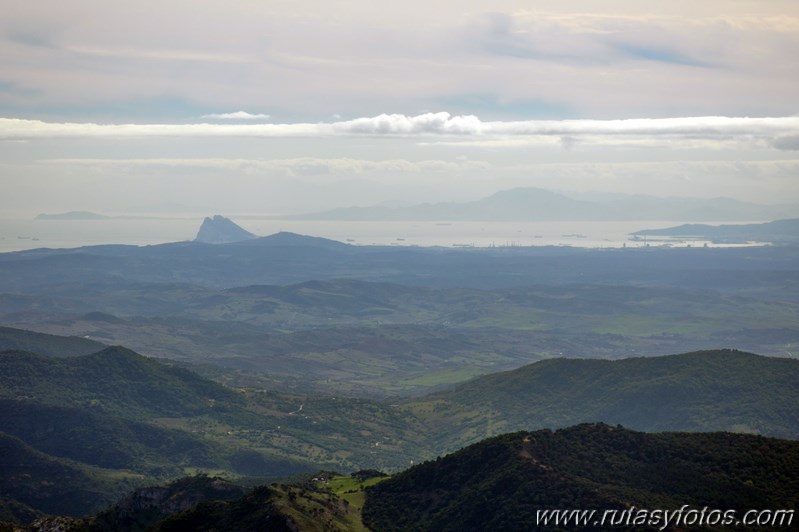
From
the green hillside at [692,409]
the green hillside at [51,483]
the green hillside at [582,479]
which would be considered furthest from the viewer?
the green hillside at [692,409]

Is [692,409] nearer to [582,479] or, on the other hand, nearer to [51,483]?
[582,479]

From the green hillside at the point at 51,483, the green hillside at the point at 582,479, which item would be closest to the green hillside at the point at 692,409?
the green hillside at the point at 51,483

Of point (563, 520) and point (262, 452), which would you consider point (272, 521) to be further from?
point (262, 452)

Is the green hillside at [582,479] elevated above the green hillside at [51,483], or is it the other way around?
the green hillside at [582,479]

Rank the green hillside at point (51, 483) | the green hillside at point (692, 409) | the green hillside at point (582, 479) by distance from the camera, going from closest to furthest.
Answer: the green hillside at point (582, 479) → the green hillside at point (51, 483) → the green hillside at point (692, 409)

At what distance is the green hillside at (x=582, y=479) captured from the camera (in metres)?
89.7

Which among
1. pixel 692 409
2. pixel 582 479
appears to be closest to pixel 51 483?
pixel 582 479

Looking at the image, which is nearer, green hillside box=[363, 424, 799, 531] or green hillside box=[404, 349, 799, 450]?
green hillside box=[363, 424, 799, 531]

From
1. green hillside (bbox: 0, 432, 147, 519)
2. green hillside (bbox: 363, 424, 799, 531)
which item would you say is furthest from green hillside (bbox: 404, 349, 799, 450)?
green hillside (bbox: 363, 424, 799, 531)

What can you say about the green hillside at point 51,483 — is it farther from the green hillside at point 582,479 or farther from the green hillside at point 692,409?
the green hillside at point 692,409

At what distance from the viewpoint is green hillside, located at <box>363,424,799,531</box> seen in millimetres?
89688

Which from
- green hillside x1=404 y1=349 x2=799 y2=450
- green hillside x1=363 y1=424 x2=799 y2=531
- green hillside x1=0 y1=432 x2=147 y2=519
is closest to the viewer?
green hillside x1=363 y1=424 x2=799 y2=531

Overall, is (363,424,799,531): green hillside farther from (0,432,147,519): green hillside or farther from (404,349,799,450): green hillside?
(404,349,799,450): green hillside

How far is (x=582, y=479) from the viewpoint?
95000mm
